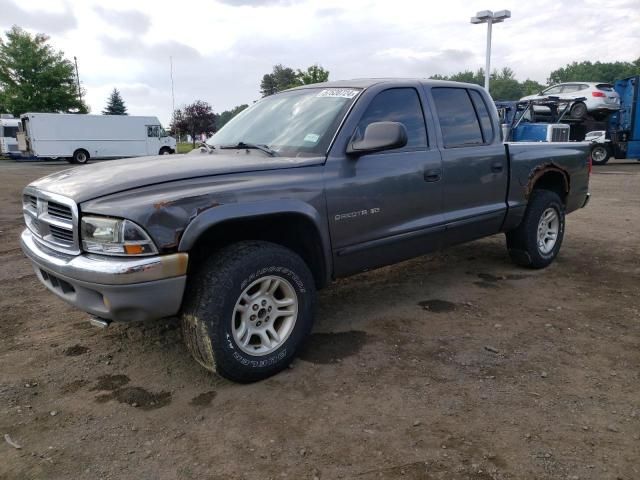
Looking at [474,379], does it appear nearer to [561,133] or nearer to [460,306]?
[460,306]

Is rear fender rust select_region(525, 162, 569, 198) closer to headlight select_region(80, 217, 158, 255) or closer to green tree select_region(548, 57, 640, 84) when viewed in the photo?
headlight select_region(80, 217, 158, 255)

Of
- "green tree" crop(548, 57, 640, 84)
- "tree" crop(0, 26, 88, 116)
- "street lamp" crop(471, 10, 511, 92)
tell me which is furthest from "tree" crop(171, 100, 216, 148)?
"green tree" crop(548, 57, 640, 84)

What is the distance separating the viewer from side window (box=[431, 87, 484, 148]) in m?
4.20

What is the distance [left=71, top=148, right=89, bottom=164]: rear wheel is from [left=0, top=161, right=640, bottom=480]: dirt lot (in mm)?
25561

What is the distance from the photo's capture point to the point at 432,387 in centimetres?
296

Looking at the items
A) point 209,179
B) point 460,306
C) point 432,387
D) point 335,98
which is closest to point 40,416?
point 209,179

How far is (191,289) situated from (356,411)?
3.76 ft

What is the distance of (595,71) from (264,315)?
10802cm

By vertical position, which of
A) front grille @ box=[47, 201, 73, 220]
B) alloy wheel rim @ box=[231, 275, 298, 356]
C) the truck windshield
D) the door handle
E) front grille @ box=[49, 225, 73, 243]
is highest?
the truck windshield

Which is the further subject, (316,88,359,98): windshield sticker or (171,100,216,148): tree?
(171,100,216,148): tree

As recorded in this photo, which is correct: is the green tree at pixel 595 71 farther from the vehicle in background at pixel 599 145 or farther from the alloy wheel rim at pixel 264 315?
the alloy wheel rim at pixel 264 315

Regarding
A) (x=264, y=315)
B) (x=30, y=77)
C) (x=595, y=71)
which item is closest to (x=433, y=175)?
(x=264, y=315)

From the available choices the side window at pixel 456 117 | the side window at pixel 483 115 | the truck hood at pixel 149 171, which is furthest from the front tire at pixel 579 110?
the truck hood at pixel 149 171

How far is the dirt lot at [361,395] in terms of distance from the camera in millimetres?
2326
